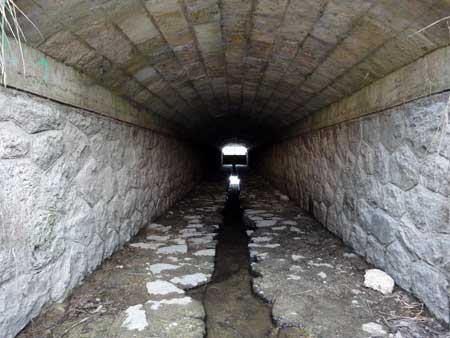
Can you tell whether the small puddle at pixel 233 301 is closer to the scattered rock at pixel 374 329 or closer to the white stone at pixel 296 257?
the white stone at pixel 296 257

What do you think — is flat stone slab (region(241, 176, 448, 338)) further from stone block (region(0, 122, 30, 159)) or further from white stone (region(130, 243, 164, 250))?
stone block (region(0, 122, 30, 159))

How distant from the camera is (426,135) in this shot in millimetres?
1963

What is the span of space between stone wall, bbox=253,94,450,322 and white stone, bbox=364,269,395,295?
77mm

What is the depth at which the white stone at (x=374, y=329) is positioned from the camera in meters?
1.75

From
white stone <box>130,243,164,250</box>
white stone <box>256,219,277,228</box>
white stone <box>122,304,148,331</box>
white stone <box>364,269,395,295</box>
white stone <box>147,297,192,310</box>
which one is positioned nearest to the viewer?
white stone <box>122,304,148,331</box>

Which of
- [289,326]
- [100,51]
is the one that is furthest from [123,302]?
[100,51]

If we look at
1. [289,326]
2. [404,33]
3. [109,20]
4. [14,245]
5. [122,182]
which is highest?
[109,20]

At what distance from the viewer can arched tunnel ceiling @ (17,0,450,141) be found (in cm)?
170

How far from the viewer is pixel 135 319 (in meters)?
1.88

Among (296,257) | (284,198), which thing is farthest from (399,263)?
(284,198)

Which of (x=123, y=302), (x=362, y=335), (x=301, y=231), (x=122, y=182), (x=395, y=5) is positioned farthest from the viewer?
(x=301, y=231)

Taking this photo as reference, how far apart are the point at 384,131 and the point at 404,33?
0.91m

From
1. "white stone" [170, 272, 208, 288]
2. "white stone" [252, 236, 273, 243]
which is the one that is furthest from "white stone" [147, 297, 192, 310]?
"white stone" [252, 236, 273, 243]

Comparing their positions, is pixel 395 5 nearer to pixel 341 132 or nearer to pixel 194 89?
pixel 341 132
